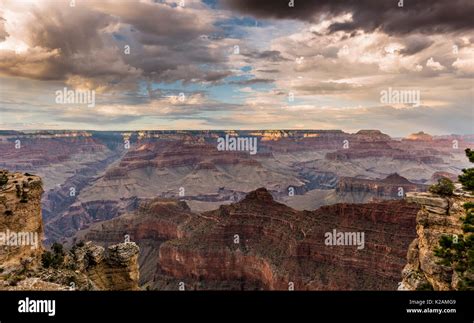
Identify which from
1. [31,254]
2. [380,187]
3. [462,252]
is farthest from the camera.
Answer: [380,187]

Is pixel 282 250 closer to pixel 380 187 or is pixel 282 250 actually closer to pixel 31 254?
pixel 31 254

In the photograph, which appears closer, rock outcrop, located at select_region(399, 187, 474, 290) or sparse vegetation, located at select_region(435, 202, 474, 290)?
sparse vegetation, located at select_region(435, 202, 474, 290)

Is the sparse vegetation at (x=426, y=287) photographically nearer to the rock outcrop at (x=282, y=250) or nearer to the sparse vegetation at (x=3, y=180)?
the sparse vegetation at (x=3, y=180)

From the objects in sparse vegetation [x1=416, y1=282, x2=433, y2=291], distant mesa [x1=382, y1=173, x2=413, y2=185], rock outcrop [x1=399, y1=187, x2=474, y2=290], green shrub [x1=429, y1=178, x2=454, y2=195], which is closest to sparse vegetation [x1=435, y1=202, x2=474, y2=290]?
rock outcrop [x1=399, y1=187, x2=474, y2=290]

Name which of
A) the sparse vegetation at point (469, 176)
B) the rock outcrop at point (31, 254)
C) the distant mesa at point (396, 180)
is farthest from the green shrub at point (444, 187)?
the distant mesa at point (396, 180)

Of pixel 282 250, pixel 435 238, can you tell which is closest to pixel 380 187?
pixel 282 250

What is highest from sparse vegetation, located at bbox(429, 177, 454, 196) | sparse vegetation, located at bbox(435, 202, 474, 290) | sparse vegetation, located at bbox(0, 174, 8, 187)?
sparse vegetation, located at bbox(0, 174, 8, 187)

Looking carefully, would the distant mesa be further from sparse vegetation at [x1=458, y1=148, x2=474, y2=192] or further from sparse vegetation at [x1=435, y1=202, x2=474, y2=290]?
sparse vegetation at [x1=458, y1=148, x2=474, y2=192]
